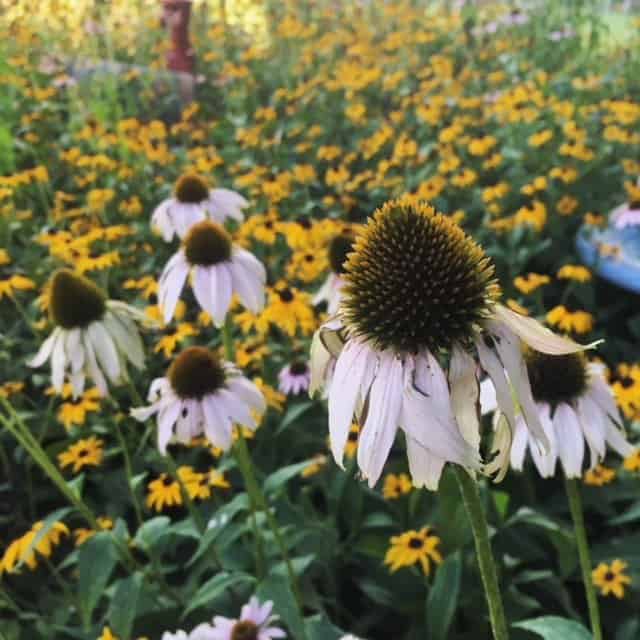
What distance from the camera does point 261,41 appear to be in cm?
389

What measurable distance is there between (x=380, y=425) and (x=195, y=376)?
58cm

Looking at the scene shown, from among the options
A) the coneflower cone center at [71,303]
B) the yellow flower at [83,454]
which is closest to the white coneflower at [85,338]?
the coneflower cone center at [71,303]

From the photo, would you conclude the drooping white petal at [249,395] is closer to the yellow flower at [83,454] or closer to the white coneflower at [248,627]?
the white coneflower at [248,627]

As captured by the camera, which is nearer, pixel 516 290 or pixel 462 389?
pixel 462 389

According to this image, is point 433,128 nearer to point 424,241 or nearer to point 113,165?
point 113,165

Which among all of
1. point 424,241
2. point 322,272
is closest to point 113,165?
point 322,272

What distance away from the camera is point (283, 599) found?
1.03m

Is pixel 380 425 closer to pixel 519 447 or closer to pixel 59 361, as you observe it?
pixel 519 447

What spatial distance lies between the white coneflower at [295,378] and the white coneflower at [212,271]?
265mm

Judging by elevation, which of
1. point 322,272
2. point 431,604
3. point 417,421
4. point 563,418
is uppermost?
point 417,421

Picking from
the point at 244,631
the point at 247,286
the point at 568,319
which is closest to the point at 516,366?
the point at 244,631

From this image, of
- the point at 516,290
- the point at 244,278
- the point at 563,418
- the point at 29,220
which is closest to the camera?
the point at 563,418

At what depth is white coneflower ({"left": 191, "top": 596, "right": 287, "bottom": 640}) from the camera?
2.94ft

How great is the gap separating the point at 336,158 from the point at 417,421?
7.48 feet
